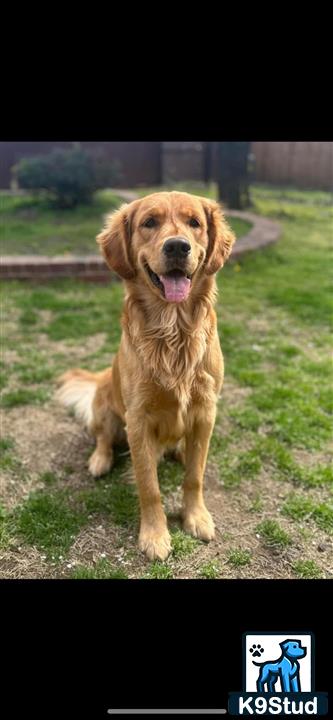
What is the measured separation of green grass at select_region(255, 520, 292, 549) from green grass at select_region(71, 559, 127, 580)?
2.31 feet

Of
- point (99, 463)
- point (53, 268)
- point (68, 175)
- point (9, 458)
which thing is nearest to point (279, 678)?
point (99, 463)

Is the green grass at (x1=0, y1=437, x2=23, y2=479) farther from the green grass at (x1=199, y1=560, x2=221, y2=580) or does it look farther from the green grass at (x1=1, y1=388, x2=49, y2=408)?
the green grass at (x1=199, y1=560, x2=221, y2=580)

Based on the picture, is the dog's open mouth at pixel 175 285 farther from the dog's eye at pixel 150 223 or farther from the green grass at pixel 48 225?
the green grass at pixel 48 225

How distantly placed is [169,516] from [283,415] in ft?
3.93

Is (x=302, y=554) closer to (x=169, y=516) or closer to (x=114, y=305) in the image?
(x=169, y=516)

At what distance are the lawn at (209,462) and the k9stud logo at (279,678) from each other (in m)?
0.46

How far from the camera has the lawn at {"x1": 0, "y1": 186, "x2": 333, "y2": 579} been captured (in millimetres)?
2516

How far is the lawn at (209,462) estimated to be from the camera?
2.52 meters

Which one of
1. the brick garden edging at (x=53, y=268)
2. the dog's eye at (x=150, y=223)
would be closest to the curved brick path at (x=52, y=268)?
the brick garden edging at (x=53, y=268)

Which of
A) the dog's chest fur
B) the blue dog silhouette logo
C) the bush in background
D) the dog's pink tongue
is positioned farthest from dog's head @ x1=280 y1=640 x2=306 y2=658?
the bush in background

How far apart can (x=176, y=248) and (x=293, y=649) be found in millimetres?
1570

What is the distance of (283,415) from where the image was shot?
3639 mm

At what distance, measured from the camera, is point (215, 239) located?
2574 millimetres

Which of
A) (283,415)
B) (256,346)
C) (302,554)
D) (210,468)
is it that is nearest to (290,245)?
(256,346)
